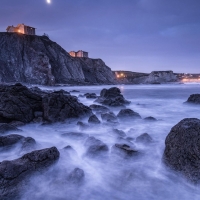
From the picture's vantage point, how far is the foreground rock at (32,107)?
5410 mm

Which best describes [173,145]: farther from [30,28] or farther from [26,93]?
[30,28]

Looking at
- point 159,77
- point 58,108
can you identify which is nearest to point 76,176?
point 58,108

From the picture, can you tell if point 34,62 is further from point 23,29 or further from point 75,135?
point 75,135

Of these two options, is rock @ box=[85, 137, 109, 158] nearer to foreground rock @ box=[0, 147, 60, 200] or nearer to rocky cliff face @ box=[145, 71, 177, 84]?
foreground rock @ box=[0, 147, 60, 200]

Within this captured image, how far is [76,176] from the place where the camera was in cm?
275

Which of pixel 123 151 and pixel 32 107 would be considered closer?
pixel 123 151

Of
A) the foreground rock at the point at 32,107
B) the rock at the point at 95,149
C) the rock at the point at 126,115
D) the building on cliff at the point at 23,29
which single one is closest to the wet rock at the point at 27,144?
the rock at the point at 95,149

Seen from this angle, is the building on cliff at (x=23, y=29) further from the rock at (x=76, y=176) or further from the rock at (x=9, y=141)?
the rock at (x=76, y=176)

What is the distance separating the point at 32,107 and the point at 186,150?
4796 millimetres

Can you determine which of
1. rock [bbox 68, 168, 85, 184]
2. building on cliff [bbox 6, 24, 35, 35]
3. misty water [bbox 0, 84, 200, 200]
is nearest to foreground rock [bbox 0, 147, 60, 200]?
misty water [bbox 0, 84, 200, 200]

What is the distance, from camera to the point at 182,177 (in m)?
2.62

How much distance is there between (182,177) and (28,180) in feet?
7.07

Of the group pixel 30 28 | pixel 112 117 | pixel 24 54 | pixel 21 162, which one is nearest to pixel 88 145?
pixel 21 162

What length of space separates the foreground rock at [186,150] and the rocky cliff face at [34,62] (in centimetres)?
3485
